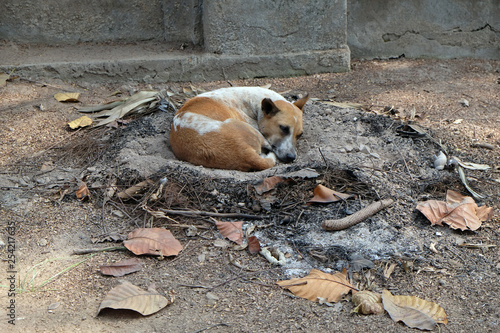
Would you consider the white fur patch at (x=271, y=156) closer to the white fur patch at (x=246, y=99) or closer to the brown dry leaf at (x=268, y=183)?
the white fur patch at (x=246, y=99)

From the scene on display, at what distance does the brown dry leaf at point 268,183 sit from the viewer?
3.69 m

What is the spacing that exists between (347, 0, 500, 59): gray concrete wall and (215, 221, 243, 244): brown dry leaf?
4.37m

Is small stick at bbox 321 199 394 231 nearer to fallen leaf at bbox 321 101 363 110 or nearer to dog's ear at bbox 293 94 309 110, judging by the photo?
dog's ear at bbox 293 94 309 110

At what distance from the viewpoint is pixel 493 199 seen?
3.81 metres

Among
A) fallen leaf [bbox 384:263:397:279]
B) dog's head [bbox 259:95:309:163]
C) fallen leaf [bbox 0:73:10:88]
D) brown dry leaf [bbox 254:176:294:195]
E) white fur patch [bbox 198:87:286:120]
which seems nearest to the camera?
fallen leaf [bbox 384:263:397:279]

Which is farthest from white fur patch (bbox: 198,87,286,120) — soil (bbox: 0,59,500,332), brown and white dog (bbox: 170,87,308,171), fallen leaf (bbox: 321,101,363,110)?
fallen leaf (bbox: 321,101,363,110)

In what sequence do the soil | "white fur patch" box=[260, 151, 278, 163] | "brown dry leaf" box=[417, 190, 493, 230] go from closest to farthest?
the soil < "brown dry leaf" box=[417, 190, 493, 230] < "white fur patch" box=[260, 151, 278, 163]

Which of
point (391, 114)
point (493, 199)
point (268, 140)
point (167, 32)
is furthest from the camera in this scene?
point (167, 32)

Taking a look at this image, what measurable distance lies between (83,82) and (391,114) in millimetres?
3644

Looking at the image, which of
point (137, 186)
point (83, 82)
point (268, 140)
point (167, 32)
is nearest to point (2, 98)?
point (83, 82)

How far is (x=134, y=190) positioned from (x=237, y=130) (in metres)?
1.02

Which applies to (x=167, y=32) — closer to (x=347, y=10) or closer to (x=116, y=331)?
(x=347, y=10)

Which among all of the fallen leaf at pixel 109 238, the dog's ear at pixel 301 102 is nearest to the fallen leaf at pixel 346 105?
the dog's ear at pixel 301 102

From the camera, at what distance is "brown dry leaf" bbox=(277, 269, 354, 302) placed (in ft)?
9.07
